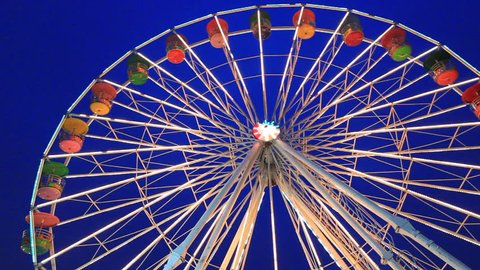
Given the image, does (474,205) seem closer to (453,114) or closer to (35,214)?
(453,114)

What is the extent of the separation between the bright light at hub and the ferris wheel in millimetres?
53

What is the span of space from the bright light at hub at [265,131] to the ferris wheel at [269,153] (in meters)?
0.05

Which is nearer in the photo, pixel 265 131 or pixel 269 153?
pixel 265 131

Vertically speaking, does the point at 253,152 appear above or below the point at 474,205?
above

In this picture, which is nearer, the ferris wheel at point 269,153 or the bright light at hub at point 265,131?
the ferris wheel at point 269,153

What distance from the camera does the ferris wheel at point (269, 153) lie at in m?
14.9

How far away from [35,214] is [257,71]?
1353cm

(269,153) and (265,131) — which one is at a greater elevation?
(265,131)

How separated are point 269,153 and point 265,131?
0.96 meters

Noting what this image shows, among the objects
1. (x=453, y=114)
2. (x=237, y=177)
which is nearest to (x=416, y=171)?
(x=453, y=114)

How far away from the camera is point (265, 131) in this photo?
608 inches

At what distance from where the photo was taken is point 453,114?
27.8 m

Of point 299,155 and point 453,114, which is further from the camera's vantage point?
point 453,114

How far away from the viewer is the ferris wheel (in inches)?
588
